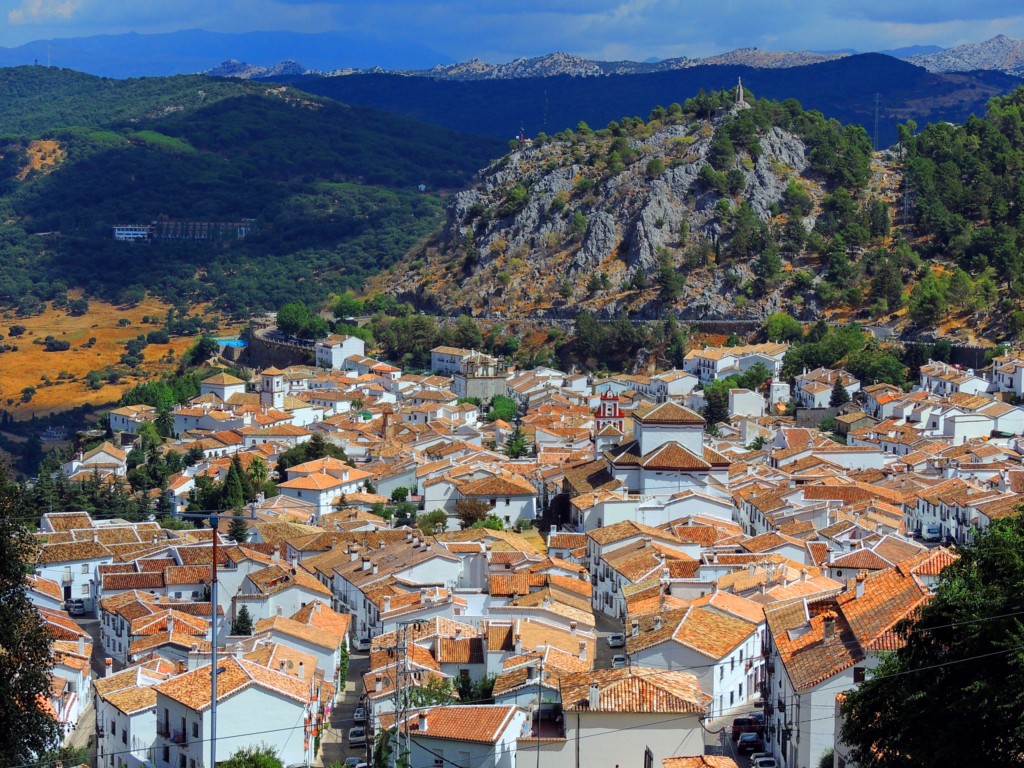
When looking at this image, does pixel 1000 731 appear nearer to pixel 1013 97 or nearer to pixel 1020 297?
pixel 1020 297

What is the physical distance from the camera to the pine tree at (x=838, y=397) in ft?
197

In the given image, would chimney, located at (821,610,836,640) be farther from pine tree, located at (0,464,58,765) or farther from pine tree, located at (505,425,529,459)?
pine tree, located at (505,425,529,459)

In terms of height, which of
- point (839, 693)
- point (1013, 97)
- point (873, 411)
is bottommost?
point (873, 411)

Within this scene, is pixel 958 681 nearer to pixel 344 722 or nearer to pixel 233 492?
pixel 344 722

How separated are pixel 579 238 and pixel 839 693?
68.4m

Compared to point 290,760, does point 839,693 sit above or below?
above

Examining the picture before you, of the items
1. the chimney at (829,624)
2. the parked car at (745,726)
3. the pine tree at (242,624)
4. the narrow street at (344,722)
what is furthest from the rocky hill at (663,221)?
the chimney at (829,624)

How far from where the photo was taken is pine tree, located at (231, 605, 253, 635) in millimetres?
29906

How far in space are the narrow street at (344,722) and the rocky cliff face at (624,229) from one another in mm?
51078

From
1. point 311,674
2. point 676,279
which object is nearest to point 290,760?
point 311,674

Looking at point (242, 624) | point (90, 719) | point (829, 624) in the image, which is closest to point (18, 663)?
point (90, 719)

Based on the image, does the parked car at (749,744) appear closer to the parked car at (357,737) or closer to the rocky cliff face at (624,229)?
the parked car at (357,737)

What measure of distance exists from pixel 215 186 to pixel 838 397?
326ft

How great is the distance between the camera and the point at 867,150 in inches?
3607
